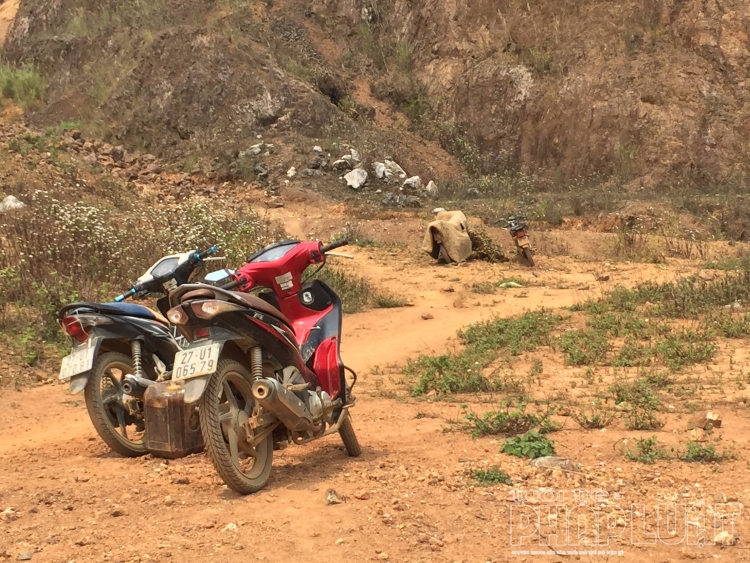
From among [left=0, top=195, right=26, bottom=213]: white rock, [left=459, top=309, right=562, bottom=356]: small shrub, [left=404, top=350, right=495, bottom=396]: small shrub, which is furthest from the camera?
[left=0, top=195, right=26, bottom=213]: white rock

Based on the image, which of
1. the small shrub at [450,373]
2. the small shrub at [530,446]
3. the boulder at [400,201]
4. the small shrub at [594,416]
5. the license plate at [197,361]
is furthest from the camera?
the boulder at [400,201]

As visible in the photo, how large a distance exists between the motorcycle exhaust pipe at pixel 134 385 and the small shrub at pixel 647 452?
8.42ft

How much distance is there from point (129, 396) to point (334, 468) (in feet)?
4.08

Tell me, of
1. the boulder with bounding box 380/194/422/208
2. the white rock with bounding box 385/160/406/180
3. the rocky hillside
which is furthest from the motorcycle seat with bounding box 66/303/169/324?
the rocky hillside

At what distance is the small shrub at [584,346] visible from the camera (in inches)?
243

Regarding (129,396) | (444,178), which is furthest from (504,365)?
(444,178)

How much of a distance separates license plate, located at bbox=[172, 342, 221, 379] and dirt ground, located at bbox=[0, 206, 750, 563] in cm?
58

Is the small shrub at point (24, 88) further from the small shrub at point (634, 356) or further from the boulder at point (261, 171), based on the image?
the small shrub at point (634, 356)

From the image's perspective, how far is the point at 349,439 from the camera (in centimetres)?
425

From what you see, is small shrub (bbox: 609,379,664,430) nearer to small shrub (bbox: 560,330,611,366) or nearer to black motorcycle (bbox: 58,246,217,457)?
small shrub (bbox: 560,330,611,366)

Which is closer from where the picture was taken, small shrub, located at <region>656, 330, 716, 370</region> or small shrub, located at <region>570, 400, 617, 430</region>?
small shrub, located at <region>570, 400, 617, 430</region>

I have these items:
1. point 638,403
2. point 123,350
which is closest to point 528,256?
point 638,403

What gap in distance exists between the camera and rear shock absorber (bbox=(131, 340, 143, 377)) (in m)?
4.50

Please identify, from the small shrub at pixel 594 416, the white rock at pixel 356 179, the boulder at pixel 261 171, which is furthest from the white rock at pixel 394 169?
the small shrub at pixel 594 416
